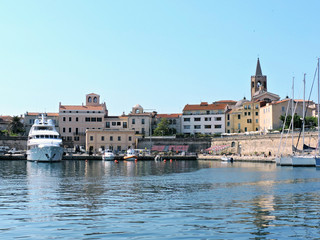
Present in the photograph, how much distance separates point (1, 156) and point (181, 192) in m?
69.5

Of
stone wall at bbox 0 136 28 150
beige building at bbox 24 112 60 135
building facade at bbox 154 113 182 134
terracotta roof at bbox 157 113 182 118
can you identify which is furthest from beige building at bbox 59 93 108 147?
terracotta roof at bbox 157 113 182 118

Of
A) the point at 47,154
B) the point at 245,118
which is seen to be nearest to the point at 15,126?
the point at 47,154

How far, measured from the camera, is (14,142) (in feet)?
363

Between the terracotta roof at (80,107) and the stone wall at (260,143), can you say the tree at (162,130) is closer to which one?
the stone wall at (260,143)

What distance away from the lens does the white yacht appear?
8031 cm

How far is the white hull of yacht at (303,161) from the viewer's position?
2491 inches

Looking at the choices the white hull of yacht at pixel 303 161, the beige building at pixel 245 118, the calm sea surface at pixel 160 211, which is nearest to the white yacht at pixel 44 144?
the white hull of yacht at pixel 303 161

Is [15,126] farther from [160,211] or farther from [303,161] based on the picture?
[160,211]

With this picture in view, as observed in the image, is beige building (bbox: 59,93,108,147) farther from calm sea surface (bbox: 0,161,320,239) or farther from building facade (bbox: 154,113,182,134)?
calm sea surface (bbox: 0,161,320,239)

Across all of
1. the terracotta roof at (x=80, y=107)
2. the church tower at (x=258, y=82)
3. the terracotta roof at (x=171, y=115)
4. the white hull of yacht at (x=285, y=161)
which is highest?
the church tower at (x=258, y=82)

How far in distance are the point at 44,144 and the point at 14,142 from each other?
104ft

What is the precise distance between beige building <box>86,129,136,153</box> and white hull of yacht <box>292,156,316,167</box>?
53.2 metres

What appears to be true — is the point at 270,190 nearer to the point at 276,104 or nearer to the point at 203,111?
the point at 276,104

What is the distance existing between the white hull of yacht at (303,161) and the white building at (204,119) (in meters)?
55.0
